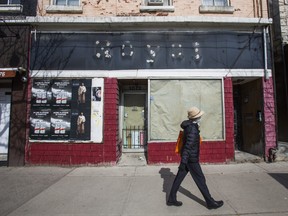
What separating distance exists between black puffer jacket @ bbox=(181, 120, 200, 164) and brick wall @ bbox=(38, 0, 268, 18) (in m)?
5.09

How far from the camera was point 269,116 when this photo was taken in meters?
8.21

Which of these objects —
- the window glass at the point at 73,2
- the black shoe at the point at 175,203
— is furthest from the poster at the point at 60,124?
the black shoe at the point at 175,203

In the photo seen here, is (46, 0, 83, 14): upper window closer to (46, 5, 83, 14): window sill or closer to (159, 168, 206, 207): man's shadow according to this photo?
(46, 5, 83, 14): window sill

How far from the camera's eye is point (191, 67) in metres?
8.19

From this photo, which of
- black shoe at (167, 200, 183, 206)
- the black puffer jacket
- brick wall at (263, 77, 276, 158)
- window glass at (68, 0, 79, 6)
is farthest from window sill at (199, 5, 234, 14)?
black shoe at (167, 200, 183, 206)

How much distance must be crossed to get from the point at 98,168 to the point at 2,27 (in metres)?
5.38

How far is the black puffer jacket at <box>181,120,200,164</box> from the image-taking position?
15.2 ft

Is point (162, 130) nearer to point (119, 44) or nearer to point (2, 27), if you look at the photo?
point (119, 44)

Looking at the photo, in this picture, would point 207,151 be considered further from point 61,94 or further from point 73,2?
point 73,2

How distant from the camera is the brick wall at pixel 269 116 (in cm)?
816

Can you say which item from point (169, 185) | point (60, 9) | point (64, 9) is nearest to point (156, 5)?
point (64, 9)

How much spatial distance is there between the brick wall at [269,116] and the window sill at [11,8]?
817 cm

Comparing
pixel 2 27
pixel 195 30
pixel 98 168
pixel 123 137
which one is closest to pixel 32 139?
pixel 98 168

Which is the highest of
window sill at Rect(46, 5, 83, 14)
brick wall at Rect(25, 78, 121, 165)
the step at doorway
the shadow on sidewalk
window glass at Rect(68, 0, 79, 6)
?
window glass at Rect(68, 0, 79, 6)
